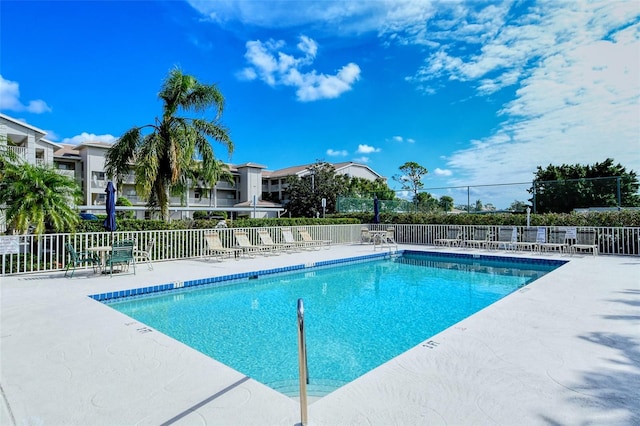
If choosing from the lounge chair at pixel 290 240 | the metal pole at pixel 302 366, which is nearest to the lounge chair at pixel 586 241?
the lounge chair at pixel 290 240

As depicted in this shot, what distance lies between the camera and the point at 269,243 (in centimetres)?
1323

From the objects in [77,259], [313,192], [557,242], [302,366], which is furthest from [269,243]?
[313,192]

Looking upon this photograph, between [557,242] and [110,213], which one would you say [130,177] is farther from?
[557,242]

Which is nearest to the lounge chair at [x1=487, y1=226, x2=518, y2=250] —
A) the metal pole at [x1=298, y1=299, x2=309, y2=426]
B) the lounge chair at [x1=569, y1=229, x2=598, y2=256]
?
→ the lounge chair at [x1=569, y1=229, x2=598, y2=256]

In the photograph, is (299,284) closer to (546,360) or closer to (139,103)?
(546,360)

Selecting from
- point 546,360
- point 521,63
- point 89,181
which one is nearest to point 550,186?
point 521,63

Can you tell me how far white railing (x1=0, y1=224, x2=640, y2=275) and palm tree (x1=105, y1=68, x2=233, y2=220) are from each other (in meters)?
2.47

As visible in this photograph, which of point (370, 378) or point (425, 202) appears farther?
point (425, 202)

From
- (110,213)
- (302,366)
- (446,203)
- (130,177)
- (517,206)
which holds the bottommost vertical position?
(302,366)

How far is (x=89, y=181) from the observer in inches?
1320

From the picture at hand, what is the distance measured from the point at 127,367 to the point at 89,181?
36803 mm

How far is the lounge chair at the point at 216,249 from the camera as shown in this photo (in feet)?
37.5

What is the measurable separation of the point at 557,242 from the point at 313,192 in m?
23.6

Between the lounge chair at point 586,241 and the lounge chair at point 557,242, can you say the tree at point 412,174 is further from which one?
the lounge chair at point 586,241
